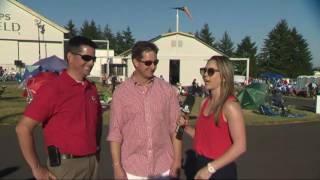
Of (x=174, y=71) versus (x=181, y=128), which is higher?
(x=181, y=128)

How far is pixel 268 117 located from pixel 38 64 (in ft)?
60.4

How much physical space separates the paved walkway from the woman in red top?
4.48m

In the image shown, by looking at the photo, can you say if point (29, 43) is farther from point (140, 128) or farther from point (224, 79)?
point (224, 79)

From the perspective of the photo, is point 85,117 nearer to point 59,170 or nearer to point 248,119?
point 59,170

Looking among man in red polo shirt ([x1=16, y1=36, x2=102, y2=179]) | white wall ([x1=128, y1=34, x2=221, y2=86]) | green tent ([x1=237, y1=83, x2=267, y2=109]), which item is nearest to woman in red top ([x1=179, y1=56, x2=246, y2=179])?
man in red polo shirt ([x1=16, y1=36, x2=102, y2=179])

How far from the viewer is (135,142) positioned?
3939 millimetres

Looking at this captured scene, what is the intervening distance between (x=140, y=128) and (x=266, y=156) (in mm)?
7758

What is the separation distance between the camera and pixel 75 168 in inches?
152

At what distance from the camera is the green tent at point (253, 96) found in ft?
85.4

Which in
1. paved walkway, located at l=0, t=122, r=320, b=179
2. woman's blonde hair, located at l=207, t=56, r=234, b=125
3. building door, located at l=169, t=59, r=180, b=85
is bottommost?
paved walkway, located at l=0, t=122, r=320, b=179

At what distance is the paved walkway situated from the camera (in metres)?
8.82

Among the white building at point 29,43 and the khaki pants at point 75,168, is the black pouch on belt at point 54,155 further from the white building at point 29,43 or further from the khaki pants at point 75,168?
the white building at point 29,43

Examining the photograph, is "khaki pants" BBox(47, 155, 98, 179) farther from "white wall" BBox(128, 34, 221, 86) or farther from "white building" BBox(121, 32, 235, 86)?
"white wall" BBox(128, 34, 221, 86)

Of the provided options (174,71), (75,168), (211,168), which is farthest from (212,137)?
(174,71)
